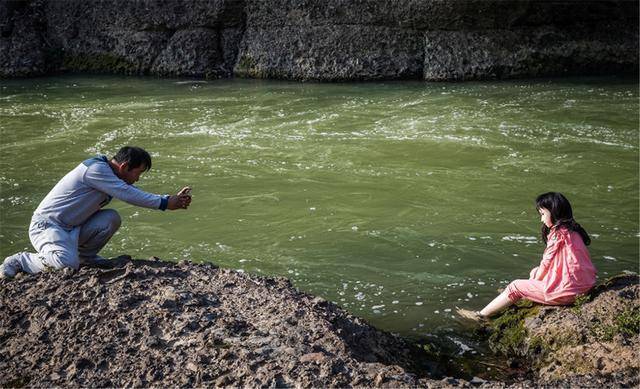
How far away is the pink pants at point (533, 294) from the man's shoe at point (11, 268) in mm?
3439

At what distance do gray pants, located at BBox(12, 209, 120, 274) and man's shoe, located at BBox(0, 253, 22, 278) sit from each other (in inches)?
0.9

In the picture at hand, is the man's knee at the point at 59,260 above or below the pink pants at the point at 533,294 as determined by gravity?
above

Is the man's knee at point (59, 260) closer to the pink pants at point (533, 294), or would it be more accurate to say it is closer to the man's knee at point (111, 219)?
the man's knee at point (111, 219)

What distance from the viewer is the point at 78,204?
4.96 metres

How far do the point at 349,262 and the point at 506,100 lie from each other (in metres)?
7.43

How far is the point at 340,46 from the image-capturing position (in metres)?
15.1

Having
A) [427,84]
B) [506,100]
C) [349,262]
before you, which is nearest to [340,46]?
[427,84]

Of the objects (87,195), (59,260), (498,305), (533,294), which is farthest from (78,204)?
(533,294)

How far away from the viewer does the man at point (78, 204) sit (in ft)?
16.0

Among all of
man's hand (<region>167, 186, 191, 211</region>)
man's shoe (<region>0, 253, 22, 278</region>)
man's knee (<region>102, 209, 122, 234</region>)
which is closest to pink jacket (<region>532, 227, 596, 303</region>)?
man's hand (<region>167, 186, 191, 211</region>)

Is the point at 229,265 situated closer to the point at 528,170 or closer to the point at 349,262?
the point at 349,262

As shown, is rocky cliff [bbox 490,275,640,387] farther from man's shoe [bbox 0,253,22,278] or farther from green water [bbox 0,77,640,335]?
man's shoe [bbox 0,253,22,278]

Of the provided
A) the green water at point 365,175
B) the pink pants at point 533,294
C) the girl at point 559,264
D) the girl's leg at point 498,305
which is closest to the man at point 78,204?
the green water at point 365,175

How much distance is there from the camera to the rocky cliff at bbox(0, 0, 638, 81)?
48.4ft
